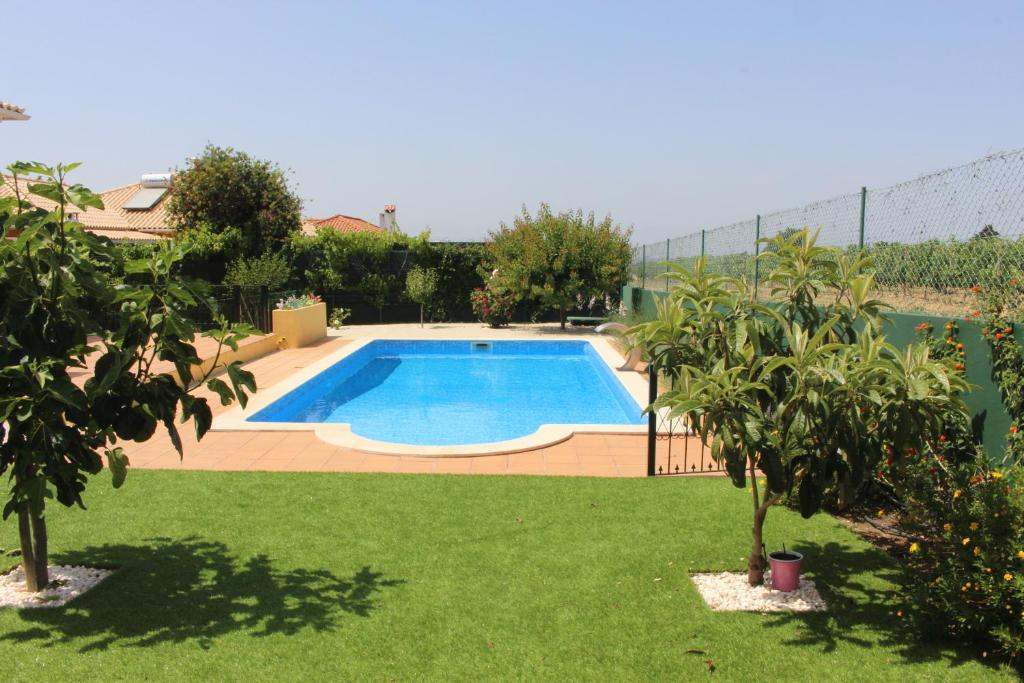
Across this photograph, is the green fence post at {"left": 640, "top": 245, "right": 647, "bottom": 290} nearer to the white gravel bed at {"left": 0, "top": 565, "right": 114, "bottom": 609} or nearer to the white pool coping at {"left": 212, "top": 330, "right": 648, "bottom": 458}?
the white pool coping at {"left": 212, "top": 330, "right": 648, "bottom": 458}

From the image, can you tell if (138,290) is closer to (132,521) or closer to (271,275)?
(132,521)

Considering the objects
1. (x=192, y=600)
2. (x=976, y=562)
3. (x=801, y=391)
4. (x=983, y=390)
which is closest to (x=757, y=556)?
(x=976, y=562)

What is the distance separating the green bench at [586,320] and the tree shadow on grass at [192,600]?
56.0ft

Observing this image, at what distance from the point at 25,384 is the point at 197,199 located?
63.6 ft

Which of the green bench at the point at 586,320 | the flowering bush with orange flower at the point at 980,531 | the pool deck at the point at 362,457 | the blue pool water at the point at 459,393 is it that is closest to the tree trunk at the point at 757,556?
the flowering bush with orange flower at the point at 980,531

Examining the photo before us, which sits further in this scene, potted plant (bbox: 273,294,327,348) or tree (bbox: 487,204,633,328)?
tree (bbox: 487,204,633,328)

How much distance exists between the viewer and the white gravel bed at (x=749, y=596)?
15.4 feet

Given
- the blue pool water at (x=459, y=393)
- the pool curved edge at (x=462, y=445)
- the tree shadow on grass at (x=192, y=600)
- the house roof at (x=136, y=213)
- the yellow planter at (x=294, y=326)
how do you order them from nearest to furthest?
the tree shadow on grass at (x=192, y=600) < the pool curved edge at (x=462, y=445) < the blue pool water at (x=459, y=393) < the yellow planter at (x=294, y=326) < the house roof at (x=136, y=213)

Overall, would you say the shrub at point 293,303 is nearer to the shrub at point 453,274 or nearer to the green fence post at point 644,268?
the shrub at point 453,274

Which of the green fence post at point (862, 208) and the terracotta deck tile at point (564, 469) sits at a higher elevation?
the green fence post at point (862, 208)

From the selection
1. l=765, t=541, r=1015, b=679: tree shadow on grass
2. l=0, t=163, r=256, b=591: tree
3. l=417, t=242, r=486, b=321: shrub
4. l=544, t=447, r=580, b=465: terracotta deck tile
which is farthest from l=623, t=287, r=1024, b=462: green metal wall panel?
l=417, t=242, r=486, b=321: shrub

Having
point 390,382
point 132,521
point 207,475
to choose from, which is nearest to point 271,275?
point 390,382

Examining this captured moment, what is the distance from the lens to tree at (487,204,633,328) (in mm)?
21078

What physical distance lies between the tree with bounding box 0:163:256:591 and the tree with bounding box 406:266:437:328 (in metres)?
18.9
